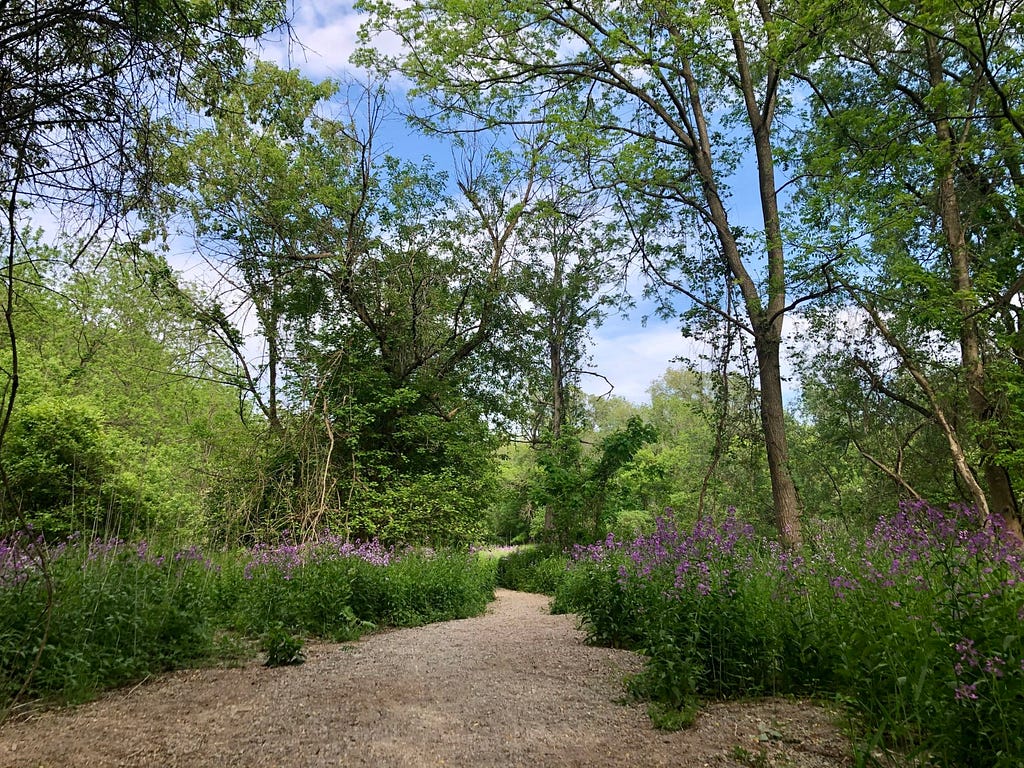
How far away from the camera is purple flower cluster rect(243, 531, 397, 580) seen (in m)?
6.08

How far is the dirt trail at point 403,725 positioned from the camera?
2.59 m

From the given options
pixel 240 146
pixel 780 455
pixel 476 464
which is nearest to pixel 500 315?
pixel 476 464

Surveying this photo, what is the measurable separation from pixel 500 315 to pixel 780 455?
8727 millimetres

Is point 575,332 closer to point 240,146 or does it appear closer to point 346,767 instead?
point 240,146

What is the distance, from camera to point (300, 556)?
259 inches

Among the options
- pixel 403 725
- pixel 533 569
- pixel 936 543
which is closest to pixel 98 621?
pixel 403 725

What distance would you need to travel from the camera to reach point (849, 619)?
3.05 meters

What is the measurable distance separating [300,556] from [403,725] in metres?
3.96

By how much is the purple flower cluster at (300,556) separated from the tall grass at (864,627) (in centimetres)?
336

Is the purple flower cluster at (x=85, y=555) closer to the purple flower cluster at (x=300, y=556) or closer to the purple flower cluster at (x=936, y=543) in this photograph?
the purple flower cluster at (x=300, y=556)

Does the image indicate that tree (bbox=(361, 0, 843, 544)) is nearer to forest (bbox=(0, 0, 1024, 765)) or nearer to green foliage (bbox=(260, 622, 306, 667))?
forest (bbox=(0, 0, 1024, 765))

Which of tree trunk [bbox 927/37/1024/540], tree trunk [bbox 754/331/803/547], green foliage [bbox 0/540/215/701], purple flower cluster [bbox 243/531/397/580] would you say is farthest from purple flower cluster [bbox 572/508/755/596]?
tree trunk [bbox 927/37/1024/540]

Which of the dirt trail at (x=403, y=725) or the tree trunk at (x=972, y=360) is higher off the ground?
the tree trunk at (x=972, y=360)

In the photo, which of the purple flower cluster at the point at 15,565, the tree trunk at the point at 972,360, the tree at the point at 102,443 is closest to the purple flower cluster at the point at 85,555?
the purple flower cluster at the point at 15,565
